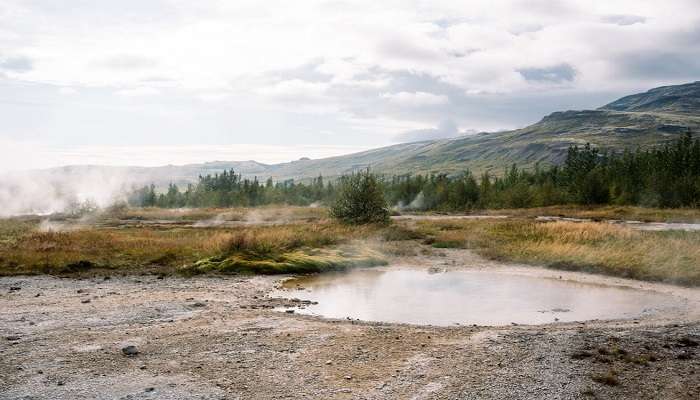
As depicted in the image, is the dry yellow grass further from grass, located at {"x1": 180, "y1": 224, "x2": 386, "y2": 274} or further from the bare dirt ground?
the bare dirt ground

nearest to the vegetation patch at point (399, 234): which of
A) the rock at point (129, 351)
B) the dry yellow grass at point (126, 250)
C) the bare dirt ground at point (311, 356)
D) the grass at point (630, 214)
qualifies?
the dry yellow grass at point (126, 250)

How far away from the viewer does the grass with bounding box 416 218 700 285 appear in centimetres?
2380

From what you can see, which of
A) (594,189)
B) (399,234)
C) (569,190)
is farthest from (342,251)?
(569,190)

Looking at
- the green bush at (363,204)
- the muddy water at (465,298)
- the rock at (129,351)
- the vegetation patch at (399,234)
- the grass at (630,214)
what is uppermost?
the green bush at (363,204)

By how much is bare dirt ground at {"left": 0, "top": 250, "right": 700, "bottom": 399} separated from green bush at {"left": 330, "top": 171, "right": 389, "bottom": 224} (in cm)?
2582

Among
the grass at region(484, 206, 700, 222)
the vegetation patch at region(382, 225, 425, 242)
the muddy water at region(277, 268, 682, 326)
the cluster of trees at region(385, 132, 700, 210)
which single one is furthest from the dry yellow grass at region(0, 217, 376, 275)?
the cluster of trees at region(385, 132, 700, 210)

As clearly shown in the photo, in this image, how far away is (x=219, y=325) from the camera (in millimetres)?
14398

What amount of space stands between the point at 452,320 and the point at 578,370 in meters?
5.17

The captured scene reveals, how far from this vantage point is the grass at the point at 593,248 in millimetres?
23797

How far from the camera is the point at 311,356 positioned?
1176cm

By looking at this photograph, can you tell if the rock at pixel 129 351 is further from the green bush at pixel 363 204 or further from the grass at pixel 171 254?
the green bush at pixel 363 204

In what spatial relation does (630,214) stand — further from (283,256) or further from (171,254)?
(171,254)

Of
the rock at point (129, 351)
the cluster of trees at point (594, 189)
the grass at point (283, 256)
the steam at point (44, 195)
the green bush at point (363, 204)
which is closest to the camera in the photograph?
the rock at point (129, 351)

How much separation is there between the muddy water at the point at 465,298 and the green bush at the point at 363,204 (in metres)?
17.7
